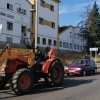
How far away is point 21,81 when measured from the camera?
9.71 m

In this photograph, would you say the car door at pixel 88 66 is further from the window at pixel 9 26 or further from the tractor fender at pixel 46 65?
the window at pixel 9 26

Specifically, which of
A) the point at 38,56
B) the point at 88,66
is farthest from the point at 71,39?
the point at 38,56

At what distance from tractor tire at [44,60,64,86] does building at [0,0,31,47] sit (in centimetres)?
2357

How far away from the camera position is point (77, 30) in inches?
2443

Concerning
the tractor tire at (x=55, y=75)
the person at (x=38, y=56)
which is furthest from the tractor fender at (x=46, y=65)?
the person at (x=38, y=56)

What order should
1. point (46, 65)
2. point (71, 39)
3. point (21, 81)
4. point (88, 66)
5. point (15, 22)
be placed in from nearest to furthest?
point (21, 81)
point (46, 65)
point (88, 66)
point (15, 22)
point (71, 39)

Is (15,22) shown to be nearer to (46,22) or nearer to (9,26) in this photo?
(9,26)

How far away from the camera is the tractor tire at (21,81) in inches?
368

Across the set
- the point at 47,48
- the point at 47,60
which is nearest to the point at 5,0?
the point at 47,48

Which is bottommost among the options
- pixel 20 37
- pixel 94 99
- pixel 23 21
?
pixel 94 99

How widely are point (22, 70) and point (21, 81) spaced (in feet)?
1.45

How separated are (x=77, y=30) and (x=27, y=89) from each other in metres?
53.2

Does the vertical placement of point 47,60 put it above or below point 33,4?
below

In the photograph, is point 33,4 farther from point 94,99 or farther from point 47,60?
point 94,99
